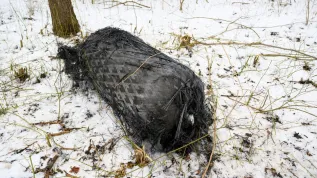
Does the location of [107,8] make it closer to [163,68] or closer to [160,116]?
[163,68]

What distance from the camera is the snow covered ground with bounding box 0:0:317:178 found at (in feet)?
5.04

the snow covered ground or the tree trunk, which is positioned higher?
the tree trunk

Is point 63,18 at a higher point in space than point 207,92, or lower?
higher

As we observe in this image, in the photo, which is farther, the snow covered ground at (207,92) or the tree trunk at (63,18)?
the tree trunk at (63,18)

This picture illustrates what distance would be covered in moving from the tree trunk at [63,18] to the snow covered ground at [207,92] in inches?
4.1

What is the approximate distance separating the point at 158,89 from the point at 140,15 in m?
2.30

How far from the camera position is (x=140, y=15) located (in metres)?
3.42

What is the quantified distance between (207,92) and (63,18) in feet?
6.24

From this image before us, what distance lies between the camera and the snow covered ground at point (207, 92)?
154cm

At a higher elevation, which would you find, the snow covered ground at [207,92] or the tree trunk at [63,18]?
the tree trunk at [63,18]

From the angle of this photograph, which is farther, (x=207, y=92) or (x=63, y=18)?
(x=63, y=18)

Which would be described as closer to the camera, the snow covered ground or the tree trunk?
the snow covered ground

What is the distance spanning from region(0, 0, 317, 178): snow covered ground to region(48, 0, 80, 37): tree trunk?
0.34 feet

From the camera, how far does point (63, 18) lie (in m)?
2.81
